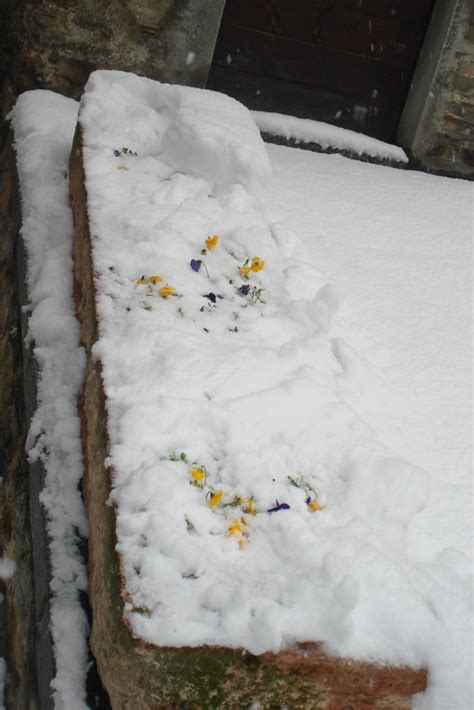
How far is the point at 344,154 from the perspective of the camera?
3672mm

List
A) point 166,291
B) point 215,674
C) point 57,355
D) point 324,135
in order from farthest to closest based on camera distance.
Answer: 1. point 324,135
2. point 57,355
3. point 166,291
4. point 215,674

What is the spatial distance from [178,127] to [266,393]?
1.24 metres

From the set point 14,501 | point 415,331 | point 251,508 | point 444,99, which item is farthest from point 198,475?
point 444,99

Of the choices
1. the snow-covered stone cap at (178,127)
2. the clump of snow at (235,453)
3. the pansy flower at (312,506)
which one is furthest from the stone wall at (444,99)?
the pansy flower at (312,506)

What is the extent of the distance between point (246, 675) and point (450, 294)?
5.53ft

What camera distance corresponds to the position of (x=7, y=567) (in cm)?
185

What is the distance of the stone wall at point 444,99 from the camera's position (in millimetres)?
3502

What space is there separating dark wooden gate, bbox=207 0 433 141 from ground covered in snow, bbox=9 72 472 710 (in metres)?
1.03

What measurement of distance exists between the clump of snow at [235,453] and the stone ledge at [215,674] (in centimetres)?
2

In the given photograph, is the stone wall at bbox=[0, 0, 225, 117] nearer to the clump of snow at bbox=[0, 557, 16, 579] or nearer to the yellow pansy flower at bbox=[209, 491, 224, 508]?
the clump of snow at bbox=[0, 557, 16, 579]

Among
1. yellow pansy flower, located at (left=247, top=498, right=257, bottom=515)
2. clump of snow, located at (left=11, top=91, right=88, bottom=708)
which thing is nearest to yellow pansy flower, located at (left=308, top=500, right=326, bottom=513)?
yellow pansy flower, located at (left=247, top=498, right=257, bottom=515)

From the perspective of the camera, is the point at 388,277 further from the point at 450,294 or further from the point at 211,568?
the point at 211,568

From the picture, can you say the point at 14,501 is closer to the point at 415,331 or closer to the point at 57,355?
the point at 57,355

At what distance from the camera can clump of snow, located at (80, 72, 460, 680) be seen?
1195 mm
